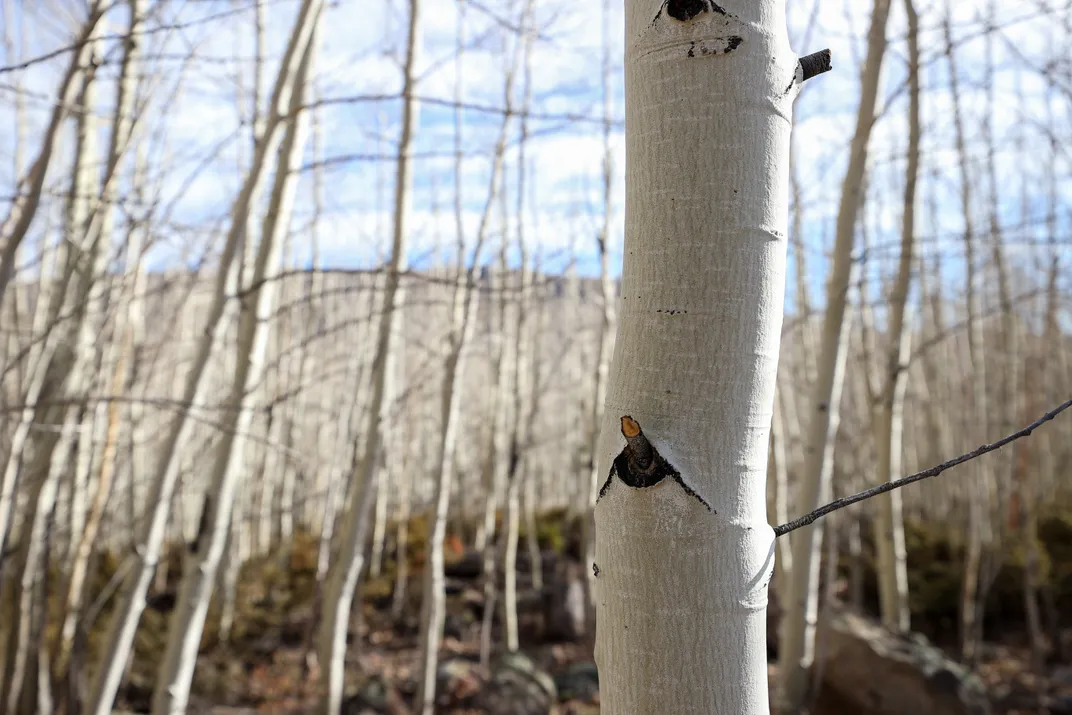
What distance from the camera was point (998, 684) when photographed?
18.4ft

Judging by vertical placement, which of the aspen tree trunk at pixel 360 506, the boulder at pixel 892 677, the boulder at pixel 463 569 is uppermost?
the aspen tree trunk at pixel 360 506

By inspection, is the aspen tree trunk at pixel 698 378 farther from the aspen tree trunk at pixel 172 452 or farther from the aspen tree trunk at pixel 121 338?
the aspen tree trunk at pixel 121 338

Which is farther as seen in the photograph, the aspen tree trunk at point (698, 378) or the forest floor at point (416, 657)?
the forest floor at point (416, 657)

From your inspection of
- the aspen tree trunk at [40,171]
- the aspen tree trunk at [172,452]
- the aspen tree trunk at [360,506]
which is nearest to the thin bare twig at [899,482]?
the aspen tree trunk at [40,171]

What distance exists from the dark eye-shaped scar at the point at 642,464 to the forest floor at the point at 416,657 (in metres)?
3.62

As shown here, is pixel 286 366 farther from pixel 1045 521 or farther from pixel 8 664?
pixel 1045 521

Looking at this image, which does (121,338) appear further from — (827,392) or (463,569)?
(463,569)

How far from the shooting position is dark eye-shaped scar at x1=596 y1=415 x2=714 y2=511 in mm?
657

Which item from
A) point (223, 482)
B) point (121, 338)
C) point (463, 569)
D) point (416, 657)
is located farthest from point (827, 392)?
point (463, 569)

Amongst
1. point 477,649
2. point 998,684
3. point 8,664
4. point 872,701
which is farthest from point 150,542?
point 998,684

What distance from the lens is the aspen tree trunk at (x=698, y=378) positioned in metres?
0.65

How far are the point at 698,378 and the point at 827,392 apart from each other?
2604 mm

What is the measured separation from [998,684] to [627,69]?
6.38m

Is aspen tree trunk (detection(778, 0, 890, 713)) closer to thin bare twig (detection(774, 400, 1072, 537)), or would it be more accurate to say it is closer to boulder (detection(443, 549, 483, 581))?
thin bare twig (detection(774, 400, 1072, 537))
